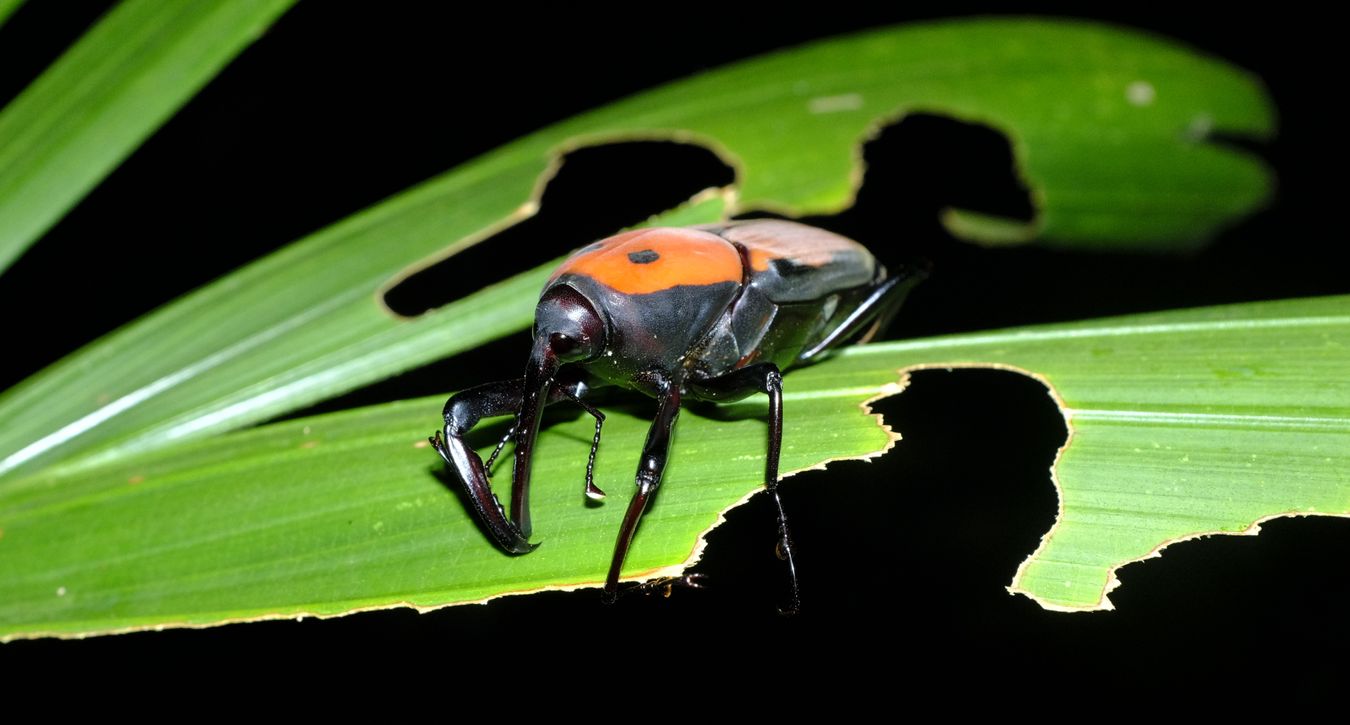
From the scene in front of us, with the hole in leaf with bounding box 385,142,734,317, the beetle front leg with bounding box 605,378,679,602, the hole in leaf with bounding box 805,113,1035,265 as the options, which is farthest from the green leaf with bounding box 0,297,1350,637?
the hole in leaf with bounding box 805,113,1035,265

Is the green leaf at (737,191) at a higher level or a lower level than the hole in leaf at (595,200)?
higher

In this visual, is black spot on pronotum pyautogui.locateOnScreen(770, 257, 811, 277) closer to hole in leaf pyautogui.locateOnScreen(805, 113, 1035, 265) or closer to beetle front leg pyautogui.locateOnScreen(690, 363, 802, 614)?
beetle front leg pyautogui.locateOnScreen(690, 363, 802, 614)

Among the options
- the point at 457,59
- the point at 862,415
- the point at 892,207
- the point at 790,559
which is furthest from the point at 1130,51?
the point at 457,59

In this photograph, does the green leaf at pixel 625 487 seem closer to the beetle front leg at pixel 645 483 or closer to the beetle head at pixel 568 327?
the beetle front leg at pixel 645 483

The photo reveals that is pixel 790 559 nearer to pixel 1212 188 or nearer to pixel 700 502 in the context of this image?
pixel 700 502

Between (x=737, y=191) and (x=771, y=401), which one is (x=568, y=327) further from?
(x=737, y=191)

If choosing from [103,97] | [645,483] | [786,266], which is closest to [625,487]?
[645,483]

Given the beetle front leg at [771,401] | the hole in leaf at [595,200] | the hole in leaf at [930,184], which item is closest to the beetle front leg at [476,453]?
the beetle front leg at [771,401]
